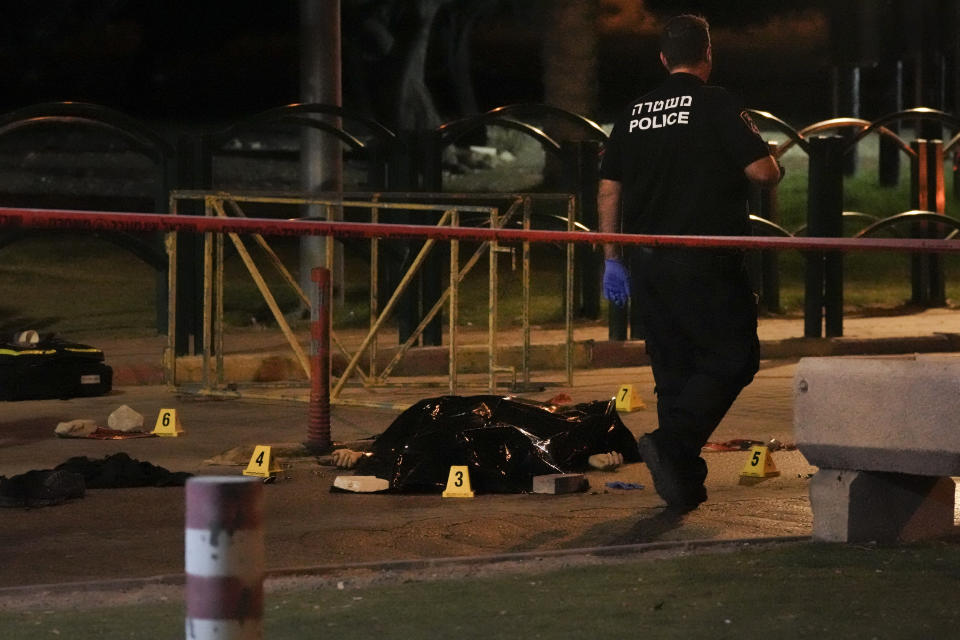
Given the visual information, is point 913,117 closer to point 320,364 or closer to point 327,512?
point 320,364

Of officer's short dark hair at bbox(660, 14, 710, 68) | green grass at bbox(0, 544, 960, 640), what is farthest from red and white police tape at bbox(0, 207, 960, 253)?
green grass at bbox(0, 544, 960, 640)

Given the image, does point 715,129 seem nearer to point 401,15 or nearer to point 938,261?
point 938,261

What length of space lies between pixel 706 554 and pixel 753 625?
1.11 m

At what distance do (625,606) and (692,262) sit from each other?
2.12m

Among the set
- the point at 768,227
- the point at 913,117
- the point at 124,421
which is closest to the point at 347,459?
the point at 124,421

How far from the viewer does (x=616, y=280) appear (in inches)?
297

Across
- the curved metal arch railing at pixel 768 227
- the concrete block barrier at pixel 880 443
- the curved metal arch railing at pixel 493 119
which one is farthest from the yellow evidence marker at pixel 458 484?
the curved metal arch railing at pixel 768 227

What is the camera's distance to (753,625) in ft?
16.4

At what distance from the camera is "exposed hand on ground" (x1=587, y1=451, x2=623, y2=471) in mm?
8562

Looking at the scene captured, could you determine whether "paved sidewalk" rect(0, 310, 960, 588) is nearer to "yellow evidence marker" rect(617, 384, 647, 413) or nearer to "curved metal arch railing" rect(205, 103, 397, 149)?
"yellow evidence marker" rect(617, 384, 647, 413)

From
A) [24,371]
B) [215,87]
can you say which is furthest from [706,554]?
[215,87]

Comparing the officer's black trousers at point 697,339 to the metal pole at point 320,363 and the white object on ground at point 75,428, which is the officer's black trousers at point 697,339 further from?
the white object on ground at point 75,428

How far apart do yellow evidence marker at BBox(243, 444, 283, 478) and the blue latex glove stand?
1.83 metres

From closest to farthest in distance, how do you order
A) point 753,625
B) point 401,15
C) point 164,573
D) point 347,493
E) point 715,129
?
point 753,625 → point 164,573 → point 715,129 → point 347,493 → point 401,15
